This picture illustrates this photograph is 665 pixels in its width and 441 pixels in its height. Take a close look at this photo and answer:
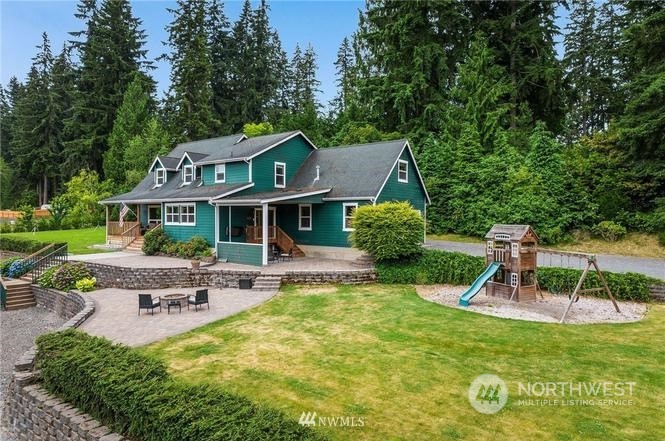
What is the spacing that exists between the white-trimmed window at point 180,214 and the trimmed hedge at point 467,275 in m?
11.2

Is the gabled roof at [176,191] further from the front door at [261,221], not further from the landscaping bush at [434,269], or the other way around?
the landscaping bush at [434,269]

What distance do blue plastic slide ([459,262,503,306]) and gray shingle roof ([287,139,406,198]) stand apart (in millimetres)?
7228

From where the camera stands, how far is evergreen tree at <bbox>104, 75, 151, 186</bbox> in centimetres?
4391

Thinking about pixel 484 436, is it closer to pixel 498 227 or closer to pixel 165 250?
pixel 498 227

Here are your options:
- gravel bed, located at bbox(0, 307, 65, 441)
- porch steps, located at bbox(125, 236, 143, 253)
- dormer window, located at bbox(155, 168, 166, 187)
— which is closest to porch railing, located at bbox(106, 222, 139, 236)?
porch steps, located at bbox(125, 236, 143, 253)

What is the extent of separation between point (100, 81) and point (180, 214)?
3698 centimetres

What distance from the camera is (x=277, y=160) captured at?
22.9 meters

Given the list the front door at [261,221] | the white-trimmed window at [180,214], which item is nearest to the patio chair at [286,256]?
the front door at [261,221]

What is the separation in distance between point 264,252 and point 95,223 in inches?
1128

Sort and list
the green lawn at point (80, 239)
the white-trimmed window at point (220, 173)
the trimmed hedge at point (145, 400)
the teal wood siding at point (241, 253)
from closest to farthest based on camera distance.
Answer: the trimmed hedge at point (145, 400) → the teal wood siding at point (241, 253) → the white-trimmed window at point (220, 173) → the green lawn at point (80, 239)

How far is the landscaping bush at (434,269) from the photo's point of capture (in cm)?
1528

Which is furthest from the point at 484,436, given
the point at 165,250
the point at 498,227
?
the point at 165,250

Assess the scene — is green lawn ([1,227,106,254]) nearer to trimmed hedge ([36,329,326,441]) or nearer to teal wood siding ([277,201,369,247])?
teal wood siding ([277,201,369,247])

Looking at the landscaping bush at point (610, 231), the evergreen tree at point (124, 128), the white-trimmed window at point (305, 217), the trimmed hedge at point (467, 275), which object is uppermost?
the evergreen tree at point (124, 128)
